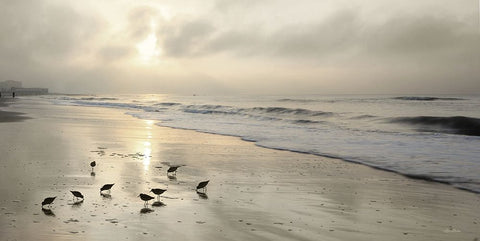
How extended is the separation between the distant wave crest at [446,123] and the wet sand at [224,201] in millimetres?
20605

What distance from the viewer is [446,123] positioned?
110 ft

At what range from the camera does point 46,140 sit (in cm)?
1587

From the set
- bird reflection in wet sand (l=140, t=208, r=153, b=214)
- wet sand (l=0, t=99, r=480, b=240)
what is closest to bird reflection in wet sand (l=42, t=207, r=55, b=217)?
wet sand (l=0, t=99, r=480, b=240)

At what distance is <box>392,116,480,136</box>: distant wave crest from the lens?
96.4ft

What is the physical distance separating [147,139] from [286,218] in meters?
12.4

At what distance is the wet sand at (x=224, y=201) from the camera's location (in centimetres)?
576

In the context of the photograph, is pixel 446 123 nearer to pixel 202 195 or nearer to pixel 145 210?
pixel 202 195

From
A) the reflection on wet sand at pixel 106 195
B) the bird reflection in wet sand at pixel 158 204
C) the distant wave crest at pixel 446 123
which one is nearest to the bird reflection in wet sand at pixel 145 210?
the bird reflection in wet sand at pixel 158 204

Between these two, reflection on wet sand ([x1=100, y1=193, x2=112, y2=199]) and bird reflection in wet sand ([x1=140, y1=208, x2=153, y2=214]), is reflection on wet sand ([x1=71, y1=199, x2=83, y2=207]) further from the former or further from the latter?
bird reflection in wet sand ([x1=140, y1=208, x2=153, y2=214])

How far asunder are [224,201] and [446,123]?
31320 mm

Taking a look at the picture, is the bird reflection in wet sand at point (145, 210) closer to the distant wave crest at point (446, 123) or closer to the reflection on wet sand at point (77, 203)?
the reflection on wet sand at point (77, 203)

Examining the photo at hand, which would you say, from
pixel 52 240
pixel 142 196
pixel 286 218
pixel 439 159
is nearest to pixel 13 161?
pixel 142 196

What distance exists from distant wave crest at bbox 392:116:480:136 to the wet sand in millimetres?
20605

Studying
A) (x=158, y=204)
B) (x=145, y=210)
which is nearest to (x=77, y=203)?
(x=145, y=210)
